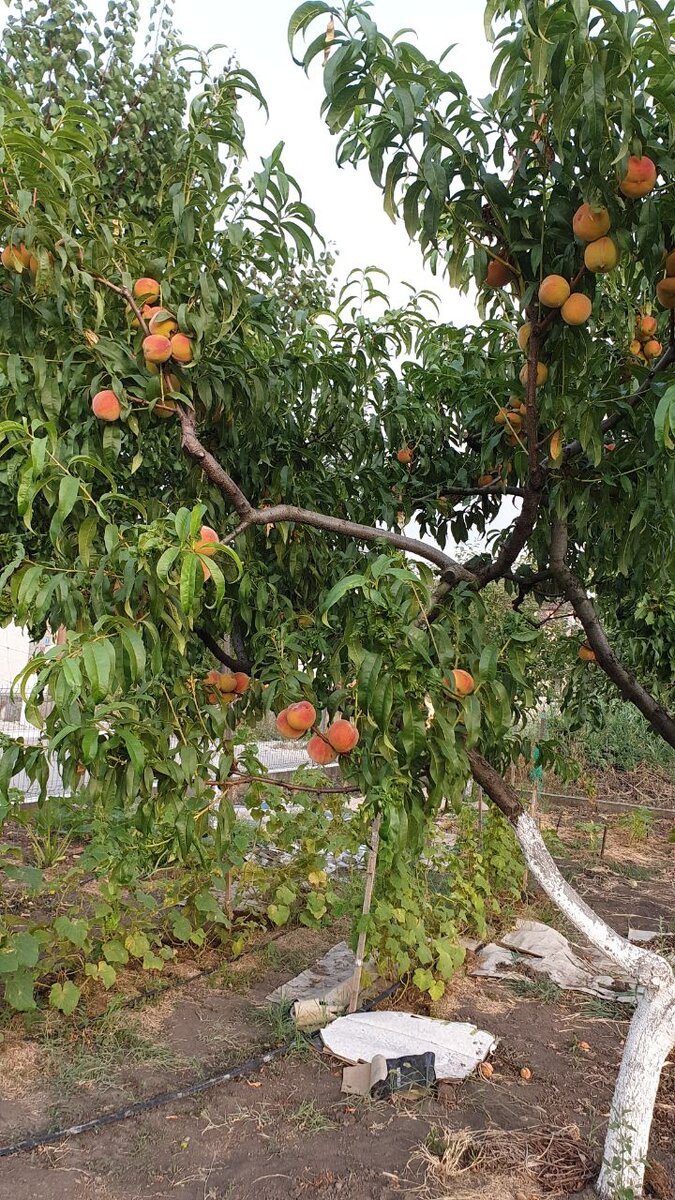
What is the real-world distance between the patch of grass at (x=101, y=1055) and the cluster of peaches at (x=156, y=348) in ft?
7.07

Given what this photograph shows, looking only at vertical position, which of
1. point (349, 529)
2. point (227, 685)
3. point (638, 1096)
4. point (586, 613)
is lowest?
point (638, 1096)

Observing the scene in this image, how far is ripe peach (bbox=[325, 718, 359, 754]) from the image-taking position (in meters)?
2.00

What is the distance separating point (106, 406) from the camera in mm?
1891

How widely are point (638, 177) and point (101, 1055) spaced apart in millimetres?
3031

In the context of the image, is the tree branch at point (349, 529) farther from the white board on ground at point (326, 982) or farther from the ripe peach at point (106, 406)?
the white board on ground at point (326, 982)

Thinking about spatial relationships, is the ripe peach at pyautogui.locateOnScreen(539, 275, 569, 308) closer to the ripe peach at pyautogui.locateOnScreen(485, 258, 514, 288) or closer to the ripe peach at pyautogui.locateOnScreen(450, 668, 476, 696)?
the ripe peach at pyautogui.locateOnScreen(485, 258, 514, 288)

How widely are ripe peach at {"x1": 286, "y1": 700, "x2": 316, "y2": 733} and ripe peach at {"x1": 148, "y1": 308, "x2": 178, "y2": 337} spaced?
917 mm

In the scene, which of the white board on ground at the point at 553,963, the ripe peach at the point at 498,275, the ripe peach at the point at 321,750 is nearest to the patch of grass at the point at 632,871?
the white board on ground at the point at 553,963

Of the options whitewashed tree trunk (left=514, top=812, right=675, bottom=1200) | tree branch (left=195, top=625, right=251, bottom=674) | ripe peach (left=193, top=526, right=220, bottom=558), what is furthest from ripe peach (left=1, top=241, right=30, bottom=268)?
whitewashed tree trunk (left=514, top=812, right=675, bottom=1200)

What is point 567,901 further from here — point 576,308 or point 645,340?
point 645,340

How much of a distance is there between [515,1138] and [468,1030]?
64 centimetres

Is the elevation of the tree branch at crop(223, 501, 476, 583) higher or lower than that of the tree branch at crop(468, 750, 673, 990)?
higher

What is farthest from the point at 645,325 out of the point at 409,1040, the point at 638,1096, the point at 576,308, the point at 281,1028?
the point at 281,1028

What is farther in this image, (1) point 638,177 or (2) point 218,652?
(2) point 218,652
